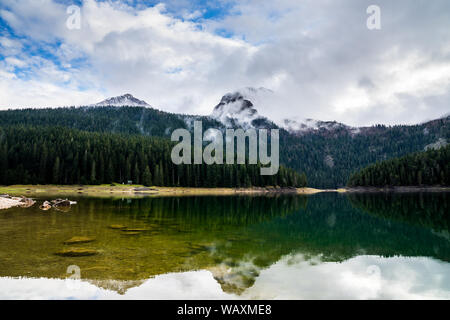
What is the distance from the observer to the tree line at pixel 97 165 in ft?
390

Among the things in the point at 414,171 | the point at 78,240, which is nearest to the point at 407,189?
the point at 414,171

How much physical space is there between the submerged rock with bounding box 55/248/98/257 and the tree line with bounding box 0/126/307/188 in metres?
Result: 114

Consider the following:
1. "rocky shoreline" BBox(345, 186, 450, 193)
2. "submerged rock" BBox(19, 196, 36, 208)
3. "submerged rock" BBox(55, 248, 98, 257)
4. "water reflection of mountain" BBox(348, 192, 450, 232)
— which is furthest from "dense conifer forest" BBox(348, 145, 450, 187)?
"submerged rock" BBox(55, 248, 98, 257)

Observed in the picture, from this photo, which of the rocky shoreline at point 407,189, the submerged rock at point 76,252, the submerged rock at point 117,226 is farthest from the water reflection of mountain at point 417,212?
the rocky shoreline at point 407,189

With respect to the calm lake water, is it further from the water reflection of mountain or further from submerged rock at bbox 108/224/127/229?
the water reflection of mountain

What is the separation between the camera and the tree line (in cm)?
11894

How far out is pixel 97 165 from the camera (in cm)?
12712

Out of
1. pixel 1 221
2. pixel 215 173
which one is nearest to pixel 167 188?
pixel 215 173

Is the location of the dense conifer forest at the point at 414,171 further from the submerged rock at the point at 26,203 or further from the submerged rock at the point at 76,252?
the submerged rock at the point at 76,252

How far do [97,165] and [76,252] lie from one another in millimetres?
119324

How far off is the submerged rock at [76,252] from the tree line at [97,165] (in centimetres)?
11411
